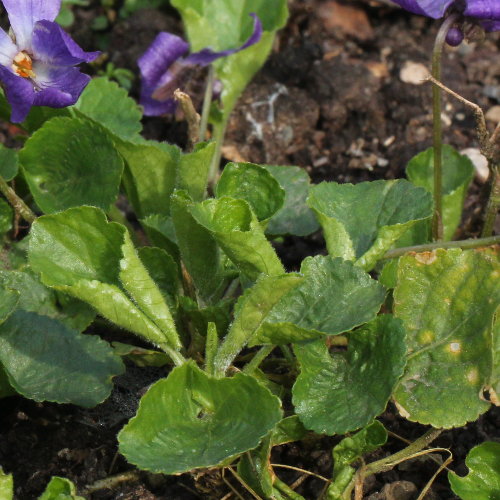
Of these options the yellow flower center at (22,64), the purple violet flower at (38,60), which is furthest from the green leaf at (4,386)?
the yellow flower center at (22,64)

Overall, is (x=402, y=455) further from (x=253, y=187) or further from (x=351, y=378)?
(x=253, y=187)

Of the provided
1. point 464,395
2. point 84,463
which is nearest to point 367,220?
point 464,395

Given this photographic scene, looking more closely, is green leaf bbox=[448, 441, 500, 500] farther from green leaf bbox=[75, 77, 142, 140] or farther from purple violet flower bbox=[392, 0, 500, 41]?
green leaf bbox=[75, 77, 142, 140]

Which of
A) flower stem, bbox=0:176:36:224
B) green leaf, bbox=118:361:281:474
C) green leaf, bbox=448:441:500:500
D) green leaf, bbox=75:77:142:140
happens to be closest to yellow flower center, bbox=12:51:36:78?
flower stem, bbox=0:176:36:224

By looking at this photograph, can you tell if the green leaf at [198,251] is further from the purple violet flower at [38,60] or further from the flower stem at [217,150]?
the flower stem at [217,150]

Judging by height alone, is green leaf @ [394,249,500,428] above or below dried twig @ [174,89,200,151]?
below

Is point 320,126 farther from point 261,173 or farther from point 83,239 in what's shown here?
point 83,239

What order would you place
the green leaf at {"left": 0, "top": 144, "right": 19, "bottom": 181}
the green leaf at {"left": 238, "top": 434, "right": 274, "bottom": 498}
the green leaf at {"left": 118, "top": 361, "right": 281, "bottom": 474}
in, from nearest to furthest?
the green leaf at {"left": 118, "top": 361, "right": 281, "bottom": 474}
the green leaf at {"left": 238, "top": 434, "right": 274, "bottom": 498}
the green leaf at {"left": 0, "top": 144, "right": 19, "bottom": 181}
